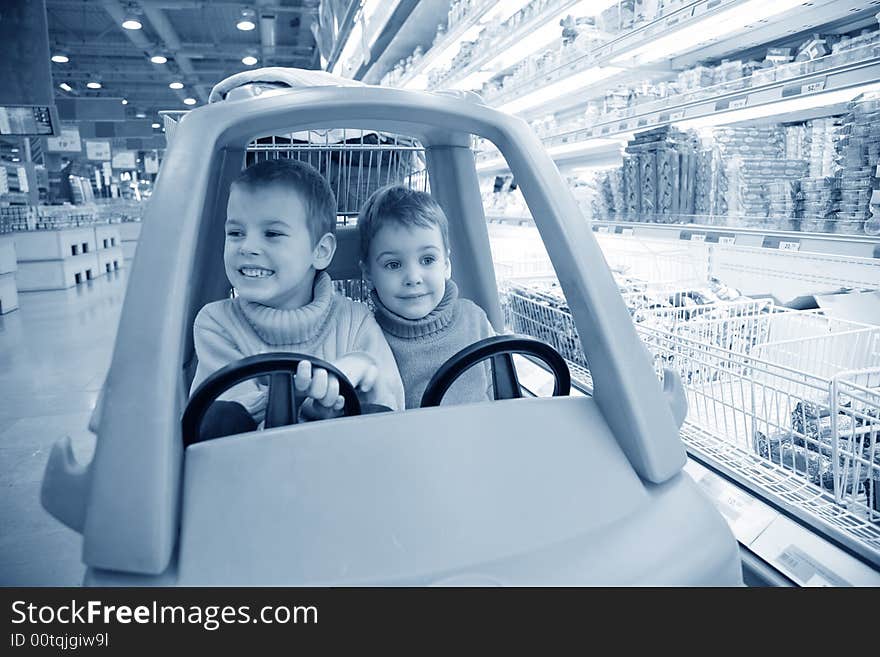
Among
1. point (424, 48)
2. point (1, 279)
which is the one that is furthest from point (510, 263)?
point (1, 279)

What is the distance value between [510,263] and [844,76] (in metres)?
1.91

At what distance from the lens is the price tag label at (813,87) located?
1496mm

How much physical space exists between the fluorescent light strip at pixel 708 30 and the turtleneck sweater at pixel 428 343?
3.99 feet

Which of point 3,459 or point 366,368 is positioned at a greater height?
point 366,368

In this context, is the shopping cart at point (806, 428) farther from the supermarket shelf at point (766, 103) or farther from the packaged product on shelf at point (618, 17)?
the packaged product on shelf at point (618, 17)

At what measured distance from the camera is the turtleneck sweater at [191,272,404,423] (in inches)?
48.8

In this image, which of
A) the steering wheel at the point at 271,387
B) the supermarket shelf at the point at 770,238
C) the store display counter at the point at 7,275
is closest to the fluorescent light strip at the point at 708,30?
the supermarket shelf at the point at 770,238

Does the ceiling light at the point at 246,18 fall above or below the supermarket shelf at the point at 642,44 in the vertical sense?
above

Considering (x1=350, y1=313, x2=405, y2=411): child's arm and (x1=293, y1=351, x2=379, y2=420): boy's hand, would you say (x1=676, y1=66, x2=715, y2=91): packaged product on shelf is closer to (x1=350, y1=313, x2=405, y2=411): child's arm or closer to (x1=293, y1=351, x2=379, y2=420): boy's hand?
(x1=350, y1=313, x2=405, y2=411): child's arm

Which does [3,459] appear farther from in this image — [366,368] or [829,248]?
[829,248]

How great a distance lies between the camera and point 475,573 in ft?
2.52

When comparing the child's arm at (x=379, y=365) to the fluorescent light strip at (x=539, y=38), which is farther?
the fluorescent light strip at (x=539, y=38)

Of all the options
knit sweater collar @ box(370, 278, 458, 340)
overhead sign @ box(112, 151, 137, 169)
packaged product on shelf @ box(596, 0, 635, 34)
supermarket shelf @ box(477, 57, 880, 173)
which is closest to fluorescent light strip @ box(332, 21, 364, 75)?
packaged product on shelf @ box(596, 0, 635, 34)

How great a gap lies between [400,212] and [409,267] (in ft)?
0.42
